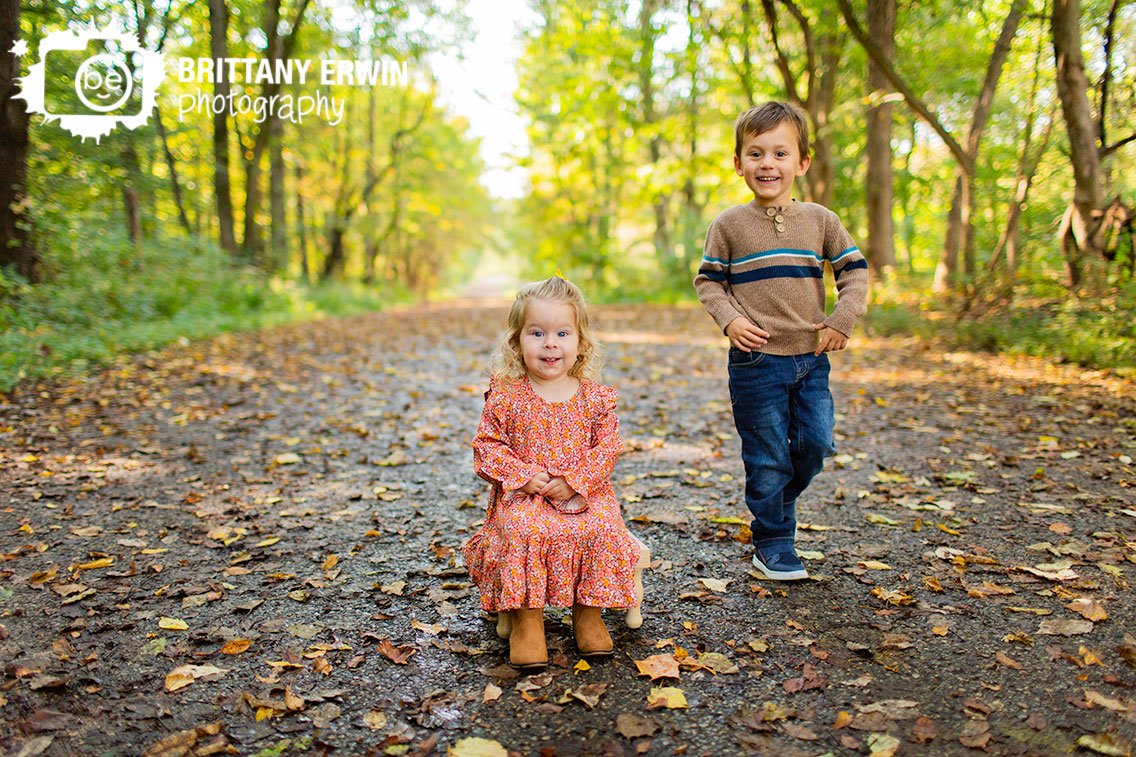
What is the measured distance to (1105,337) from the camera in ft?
24.2

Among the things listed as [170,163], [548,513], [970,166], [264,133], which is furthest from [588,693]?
[264,133]

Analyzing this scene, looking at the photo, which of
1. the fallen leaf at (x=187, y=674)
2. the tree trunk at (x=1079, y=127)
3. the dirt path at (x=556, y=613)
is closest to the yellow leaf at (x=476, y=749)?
the dirt path at (x=556, y=613)

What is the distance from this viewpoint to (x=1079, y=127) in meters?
8.11

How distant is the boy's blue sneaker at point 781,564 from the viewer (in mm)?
3484

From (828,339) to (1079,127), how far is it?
6.94 meters

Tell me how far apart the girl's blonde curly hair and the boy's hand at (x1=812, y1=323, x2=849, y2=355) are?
96cm

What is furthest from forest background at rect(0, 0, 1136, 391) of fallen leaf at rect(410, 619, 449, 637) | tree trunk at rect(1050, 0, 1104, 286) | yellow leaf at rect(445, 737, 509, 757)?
yellow leaf at rect(445, 737, 509, 757)

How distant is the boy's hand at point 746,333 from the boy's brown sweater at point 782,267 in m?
0.04

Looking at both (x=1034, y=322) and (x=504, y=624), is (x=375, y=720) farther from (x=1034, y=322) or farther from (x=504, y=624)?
(x=1034, y=322)

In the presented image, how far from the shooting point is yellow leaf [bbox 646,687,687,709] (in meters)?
2.53

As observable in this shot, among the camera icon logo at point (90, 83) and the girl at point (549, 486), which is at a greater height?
the camera icon logo at point (90, 83)

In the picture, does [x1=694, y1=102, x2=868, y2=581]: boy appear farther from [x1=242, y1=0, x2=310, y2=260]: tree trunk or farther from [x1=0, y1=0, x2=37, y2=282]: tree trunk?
[x1=242, y1=0, x2=310, y2=260]: tree trunk

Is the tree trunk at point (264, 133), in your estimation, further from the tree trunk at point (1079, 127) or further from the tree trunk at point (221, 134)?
the tree trunk at point (1079, 127)

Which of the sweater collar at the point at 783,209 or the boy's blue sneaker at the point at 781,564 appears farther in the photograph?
A: the boy's blue sneaker at the point at 781,564
